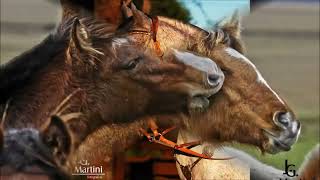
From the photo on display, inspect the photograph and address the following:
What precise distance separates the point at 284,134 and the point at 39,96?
1.33 m

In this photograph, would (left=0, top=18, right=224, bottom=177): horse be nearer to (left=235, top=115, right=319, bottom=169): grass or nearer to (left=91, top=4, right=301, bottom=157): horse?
(left=91, top=4, right=301, bottom=157): horse

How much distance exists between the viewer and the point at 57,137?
3137 mm

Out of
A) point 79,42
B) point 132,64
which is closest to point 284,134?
point 132,64

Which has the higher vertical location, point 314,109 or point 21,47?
point 21,47

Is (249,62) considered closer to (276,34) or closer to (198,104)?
(276,34)

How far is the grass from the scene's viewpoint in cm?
329

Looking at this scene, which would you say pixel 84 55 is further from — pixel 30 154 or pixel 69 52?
Result: pixel 30 154

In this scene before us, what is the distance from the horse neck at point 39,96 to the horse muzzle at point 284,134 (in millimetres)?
1123

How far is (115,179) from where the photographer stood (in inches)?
127

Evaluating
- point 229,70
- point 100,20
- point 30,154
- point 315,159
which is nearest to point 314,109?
point 315,159

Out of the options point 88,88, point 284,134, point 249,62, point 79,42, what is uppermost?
point 79,42

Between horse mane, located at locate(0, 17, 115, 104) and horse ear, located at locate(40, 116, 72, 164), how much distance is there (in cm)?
26

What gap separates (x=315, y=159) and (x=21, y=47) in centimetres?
172

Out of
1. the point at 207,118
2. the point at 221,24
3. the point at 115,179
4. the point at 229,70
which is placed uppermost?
the point at 221,24
